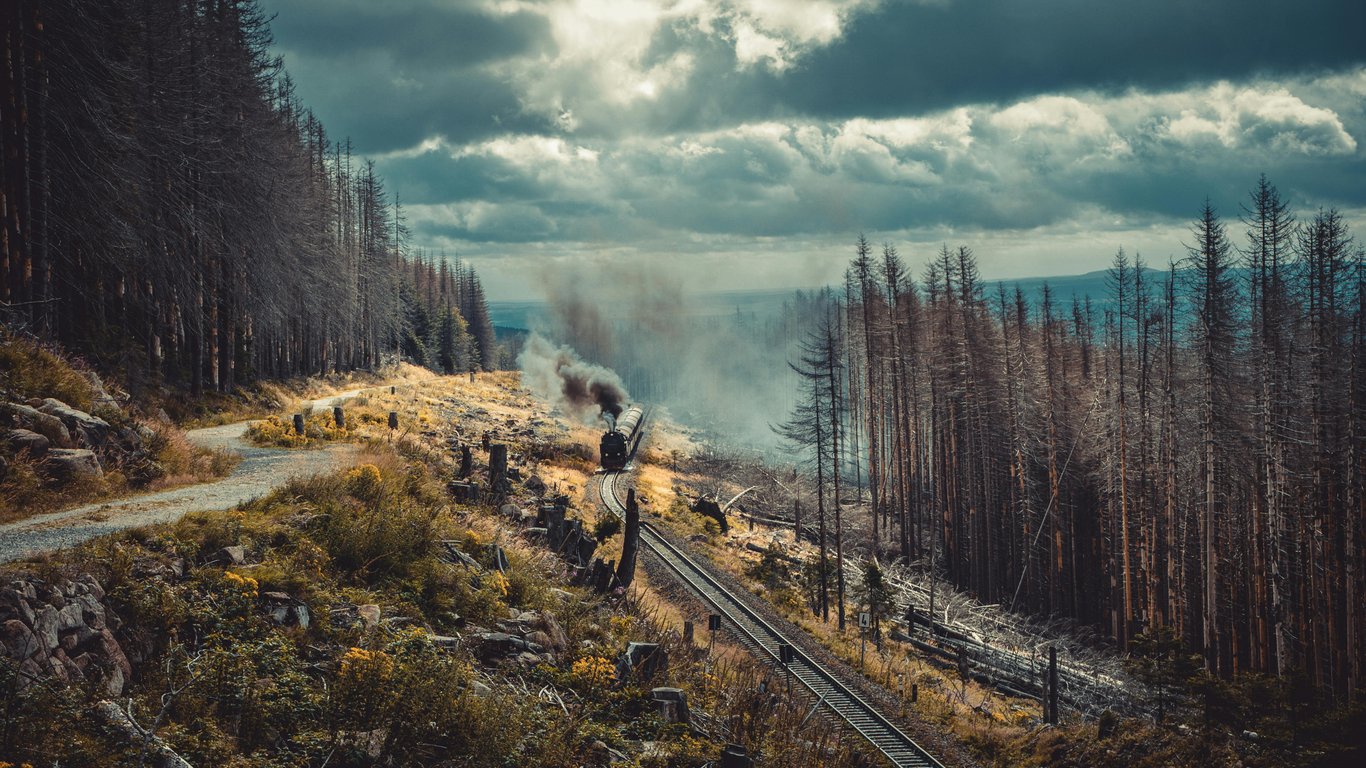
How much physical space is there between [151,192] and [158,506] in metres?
19.8

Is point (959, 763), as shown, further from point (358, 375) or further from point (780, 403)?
point (780, 403)

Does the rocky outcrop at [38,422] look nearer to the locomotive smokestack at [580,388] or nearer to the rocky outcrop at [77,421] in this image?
the rocky outcrop at [77,421]

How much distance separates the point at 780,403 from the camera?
113 m

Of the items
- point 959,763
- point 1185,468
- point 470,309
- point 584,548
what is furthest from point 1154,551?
point 470,309

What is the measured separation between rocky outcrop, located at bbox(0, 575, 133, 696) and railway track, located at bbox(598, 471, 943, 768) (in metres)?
14.3

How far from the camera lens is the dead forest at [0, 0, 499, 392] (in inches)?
780

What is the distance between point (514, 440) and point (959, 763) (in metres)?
25.3

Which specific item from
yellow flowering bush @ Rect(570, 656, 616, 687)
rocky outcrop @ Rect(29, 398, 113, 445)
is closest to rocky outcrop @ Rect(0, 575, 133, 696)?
yellow flowering bush @ Rect(570, 656, 616, 687)

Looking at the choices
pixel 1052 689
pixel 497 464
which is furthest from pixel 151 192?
pixel 1052 689

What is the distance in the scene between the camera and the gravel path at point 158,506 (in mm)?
8227

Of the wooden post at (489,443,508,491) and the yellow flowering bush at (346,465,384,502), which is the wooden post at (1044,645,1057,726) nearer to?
the wooden post at (489,443,508,491)

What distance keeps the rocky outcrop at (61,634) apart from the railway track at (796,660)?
563 inches

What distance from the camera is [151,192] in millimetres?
25141

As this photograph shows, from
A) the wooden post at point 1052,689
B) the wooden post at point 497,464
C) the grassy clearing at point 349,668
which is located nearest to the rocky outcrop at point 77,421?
the grassy clearing at point 349,668
